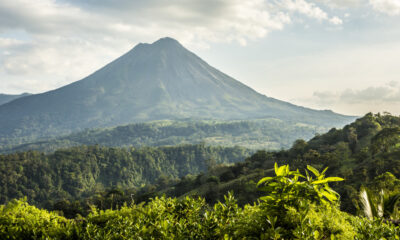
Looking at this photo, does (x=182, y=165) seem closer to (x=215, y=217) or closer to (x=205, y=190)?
(x=205, y=190)

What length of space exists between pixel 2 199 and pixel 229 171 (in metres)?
65.8

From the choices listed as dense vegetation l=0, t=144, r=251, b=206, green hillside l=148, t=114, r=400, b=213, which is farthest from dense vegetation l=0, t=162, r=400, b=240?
dense vegetation l=0, t=144, r=251, b=206

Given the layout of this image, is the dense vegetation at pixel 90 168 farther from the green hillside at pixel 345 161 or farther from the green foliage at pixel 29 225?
the green foliage at pixel 29 225

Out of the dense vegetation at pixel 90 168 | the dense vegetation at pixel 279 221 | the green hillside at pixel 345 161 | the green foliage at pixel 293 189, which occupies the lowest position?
the dense vegetation at pixel 90 168

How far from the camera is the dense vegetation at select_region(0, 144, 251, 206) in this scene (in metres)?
80.6

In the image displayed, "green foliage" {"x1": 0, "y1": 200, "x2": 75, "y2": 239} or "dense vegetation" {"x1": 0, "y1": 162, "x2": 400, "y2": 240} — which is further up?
"dense vegetation" {"x1": 0, "y1": 162, "x2": 400, "y2": 240}

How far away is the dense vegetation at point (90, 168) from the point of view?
264 ft

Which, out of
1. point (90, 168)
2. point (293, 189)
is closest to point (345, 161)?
point (293, 189)

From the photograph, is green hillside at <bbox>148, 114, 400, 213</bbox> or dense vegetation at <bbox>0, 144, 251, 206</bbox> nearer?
green hillside at <bbox>148, 114, 400, 213</bbox>

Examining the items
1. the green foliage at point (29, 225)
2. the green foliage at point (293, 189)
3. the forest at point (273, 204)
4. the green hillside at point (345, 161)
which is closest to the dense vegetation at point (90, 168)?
the forest at point (273, 204)

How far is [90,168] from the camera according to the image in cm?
9788

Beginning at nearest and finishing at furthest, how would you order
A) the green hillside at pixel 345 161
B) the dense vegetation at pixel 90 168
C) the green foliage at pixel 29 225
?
the green foliage at pixel 29 225
the green hillside at pixel 345 161
the dense vegetation at pixel 90 168

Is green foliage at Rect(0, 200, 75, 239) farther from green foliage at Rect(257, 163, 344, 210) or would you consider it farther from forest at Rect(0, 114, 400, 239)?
green foliage at Rect(257, 163, 344, 210)

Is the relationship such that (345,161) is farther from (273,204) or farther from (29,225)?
(29,225)
